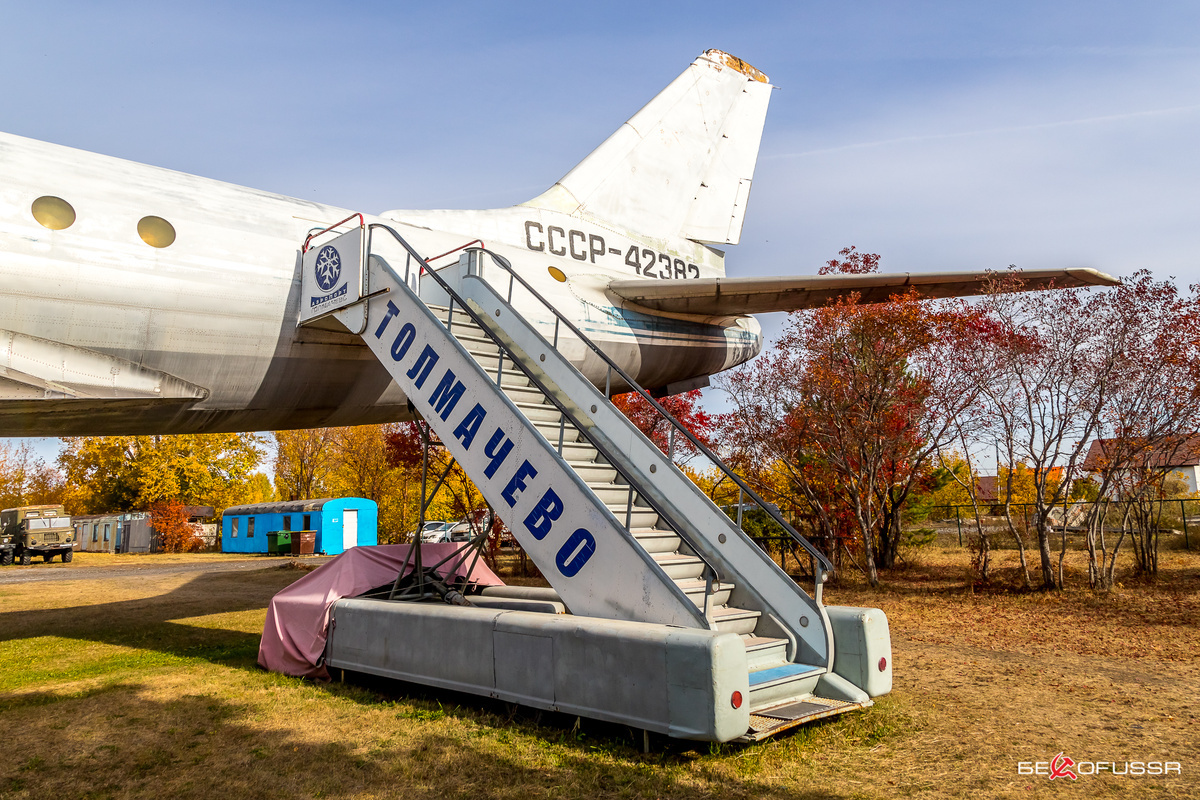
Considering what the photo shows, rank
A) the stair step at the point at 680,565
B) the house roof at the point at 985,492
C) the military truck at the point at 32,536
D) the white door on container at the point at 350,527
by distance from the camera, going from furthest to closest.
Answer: the white door on container at the point at 350,527, the military truck at the point at 32,536, the house roof at the point at 985,492, the stair step at the point at 680,565

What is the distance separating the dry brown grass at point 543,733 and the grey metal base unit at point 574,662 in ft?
1.08

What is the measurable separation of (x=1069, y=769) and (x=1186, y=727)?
183cm

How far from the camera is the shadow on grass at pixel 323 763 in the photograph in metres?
5.36

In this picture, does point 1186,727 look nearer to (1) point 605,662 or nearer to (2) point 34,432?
(1) point 605,662

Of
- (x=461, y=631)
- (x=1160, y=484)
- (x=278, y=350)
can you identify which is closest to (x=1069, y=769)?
(x=461, y=631)

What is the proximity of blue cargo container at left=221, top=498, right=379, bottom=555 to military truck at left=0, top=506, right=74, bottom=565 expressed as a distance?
8.42m

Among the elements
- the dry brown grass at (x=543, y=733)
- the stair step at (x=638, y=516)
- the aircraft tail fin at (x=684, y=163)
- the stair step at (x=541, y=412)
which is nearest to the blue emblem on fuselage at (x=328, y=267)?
the stair step at (x=541, y=412)

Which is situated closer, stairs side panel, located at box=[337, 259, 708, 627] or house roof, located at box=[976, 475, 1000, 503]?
stairs side panel, located at box=[337, 259, 708, 627]

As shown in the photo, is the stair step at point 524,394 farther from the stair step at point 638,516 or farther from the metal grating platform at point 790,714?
the metal grating platform at point 790,714

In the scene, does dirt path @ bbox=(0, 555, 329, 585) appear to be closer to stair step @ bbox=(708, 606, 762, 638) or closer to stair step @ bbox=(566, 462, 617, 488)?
stair step @ bbox=(566, 462, 617, 488)

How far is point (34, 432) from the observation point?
950 cm

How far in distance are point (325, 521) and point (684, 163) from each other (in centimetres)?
2804

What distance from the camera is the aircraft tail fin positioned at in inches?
606

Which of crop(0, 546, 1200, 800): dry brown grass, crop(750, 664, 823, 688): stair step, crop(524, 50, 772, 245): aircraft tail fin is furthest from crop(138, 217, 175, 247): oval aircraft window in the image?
crop(750, 664, 823, 688): stair step
